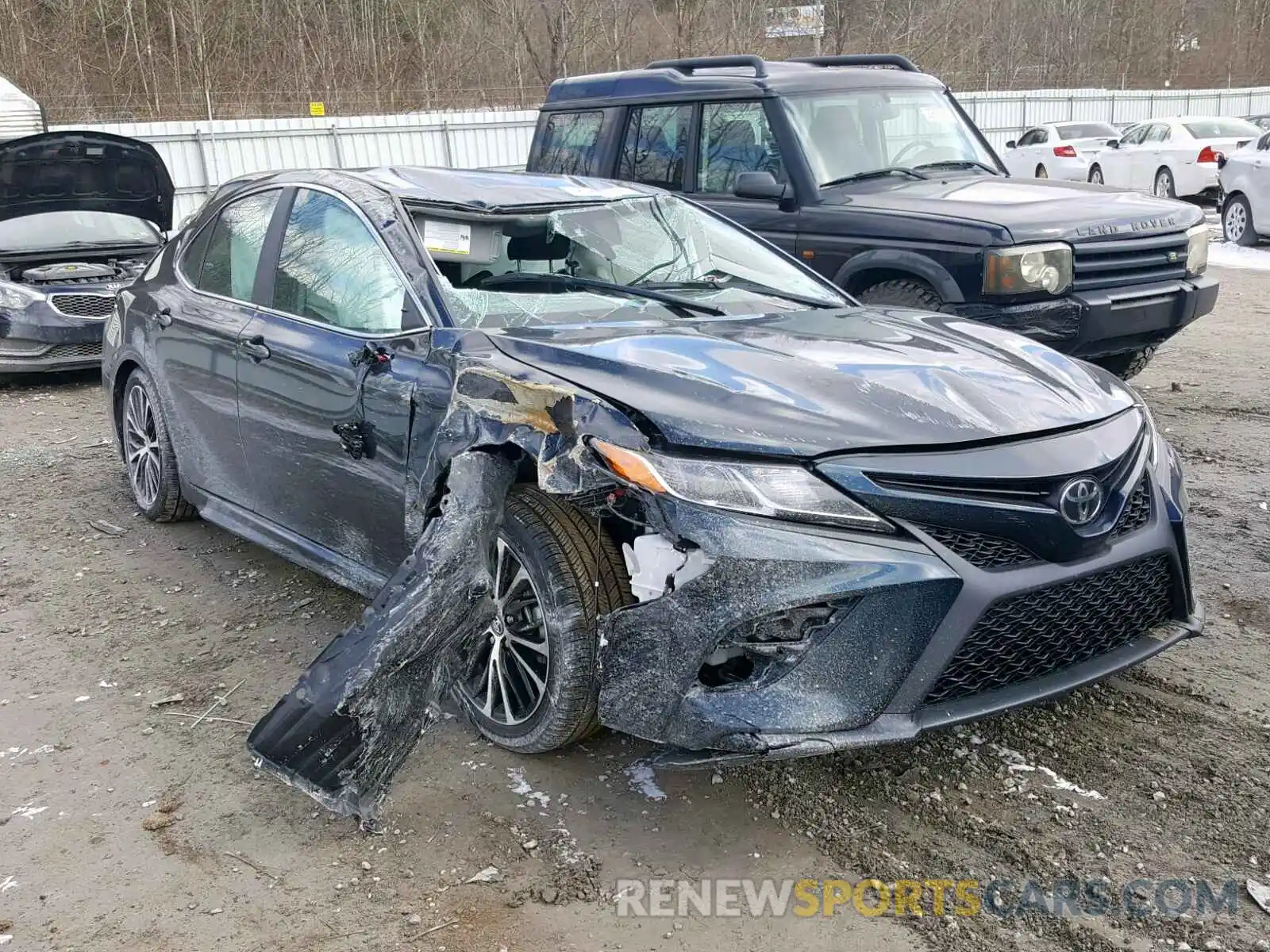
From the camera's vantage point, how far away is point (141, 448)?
18.5ft

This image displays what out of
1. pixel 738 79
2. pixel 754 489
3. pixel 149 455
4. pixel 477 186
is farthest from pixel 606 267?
pixel 738 79

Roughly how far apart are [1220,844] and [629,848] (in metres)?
1.46

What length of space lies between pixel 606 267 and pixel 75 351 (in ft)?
20.9

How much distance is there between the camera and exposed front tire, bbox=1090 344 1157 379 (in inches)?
267

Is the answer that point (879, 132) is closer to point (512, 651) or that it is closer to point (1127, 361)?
point (1127, 361)

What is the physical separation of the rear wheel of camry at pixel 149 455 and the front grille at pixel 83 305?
12.2ft

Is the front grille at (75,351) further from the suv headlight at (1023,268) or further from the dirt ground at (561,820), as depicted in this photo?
the suv headlight at (1023,268)

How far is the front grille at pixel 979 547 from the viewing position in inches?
111

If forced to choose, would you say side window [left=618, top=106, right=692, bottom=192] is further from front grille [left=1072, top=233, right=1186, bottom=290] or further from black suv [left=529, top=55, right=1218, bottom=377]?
front grille [left=1072, top=233, right=1186, bottom=290]

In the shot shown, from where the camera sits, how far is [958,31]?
45.1 meters

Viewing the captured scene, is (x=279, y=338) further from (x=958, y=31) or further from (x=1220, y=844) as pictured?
(x=958, y=31)

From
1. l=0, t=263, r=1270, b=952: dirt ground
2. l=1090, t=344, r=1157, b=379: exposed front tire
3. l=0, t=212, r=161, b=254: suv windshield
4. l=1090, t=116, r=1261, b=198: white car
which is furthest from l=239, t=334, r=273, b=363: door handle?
l=1090, t=116, r=1261, b=198: white car

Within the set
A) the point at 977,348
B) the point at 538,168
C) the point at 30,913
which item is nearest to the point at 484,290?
the point at 977,348

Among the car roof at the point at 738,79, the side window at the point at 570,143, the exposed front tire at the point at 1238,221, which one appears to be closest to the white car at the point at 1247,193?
the exposed front tire at the point at 1238,221
